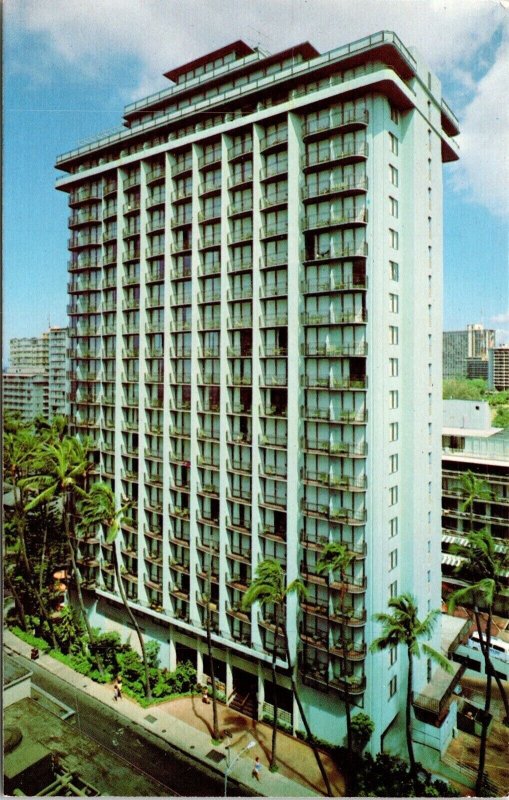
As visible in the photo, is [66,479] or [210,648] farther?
[66,479]

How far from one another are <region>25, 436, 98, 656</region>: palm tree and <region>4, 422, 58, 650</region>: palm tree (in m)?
0.20

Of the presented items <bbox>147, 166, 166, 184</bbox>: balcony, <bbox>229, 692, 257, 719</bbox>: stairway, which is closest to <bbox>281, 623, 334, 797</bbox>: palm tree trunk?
<bbox>229, 692, 257, 719</bbox>: stairway

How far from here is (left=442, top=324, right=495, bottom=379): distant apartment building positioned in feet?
29.8

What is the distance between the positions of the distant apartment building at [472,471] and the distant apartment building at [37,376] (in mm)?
8957

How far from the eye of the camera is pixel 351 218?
1009cm

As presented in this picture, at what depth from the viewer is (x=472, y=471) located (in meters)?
10.9

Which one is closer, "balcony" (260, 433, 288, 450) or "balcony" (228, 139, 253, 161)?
"balcony" (260, 433, 288, 450)

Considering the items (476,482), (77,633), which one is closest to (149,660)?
(77,633)

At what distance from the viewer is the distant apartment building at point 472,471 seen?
9.71 metres

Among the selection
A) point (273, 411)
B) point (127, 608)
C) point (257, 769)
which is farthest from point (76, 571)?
point (273, 411)

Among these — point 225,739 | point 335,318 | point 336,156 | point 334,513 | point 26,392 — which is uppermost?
point 336,156

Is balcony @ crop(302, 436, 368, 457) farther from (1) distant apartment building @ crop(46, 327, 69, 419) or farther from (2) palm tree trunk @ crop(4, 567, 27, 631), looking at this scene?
(2) palm tree trunk @ crop(4, 567, 27, 631)

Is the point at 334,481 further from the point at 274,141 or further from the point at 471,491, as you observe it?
the point at 274,141

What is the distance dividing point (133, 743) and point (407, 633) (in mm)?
5962
